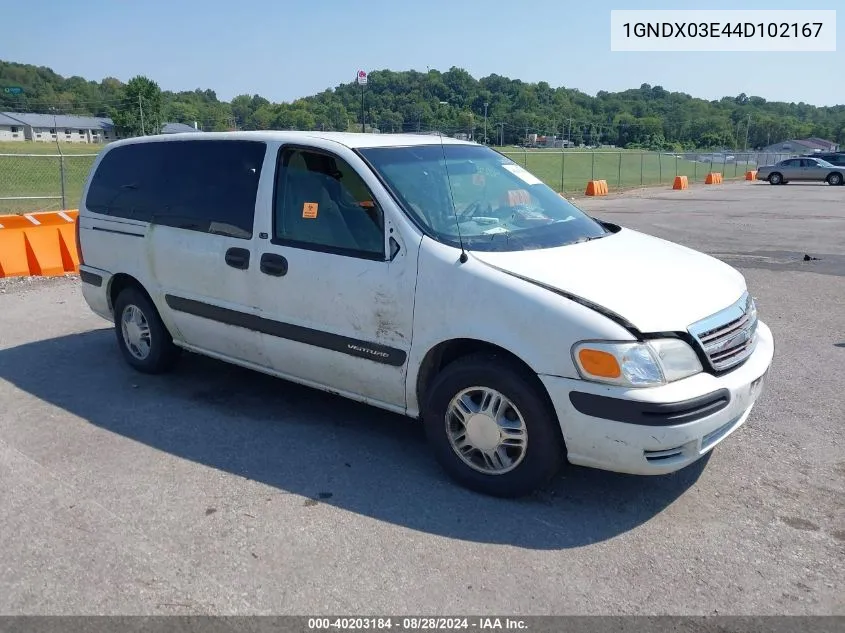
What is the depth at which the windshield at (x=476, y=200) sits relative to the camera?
169 inches

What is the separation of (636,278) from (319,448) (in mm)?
2123

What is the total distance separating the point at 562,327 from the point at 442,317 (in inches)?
27.1

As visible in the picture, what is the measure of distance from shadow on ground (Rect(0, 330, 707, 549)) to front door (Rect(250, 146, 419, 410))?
41 centimetres

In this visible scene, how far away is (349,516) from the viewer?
12.6ft

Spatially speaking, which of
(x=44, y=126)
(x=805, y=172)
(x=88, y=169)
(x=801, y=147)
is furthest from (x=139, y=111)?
(x=801, y=147)

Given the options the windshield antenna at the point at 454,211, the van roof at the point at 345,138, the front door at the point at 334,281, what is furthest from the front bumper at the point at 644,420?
the van roof at the point at 345,138

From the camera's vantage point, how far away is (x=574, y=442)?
366 cm

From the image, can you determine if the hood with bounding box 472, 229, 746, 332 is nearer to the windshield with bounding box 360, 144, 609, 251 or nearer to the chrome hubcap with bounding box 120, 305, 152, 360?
the windshield with bounding box 360, 144, 609, 251

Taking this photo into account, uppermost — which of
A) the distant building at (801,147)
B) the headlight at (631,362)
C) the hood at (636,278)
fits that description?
the distant building at (801,147)

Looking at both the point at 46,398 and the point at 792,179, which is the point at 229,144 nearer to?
the point at 46,398

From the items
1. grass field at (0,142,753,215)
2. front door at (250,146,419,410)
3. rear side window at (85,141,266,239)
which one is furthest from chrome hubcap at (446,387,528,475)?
grass field at (0,142,753,215)

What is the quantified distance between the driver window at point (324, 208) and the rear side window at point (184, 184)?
0.85 feet

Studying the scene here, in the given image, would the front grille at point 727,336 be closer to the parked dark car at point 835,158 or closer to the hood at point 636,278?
the hood at point 636,278

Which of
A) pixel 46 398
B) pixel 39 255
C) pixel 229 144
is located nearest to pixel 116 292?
pixel 46 398
